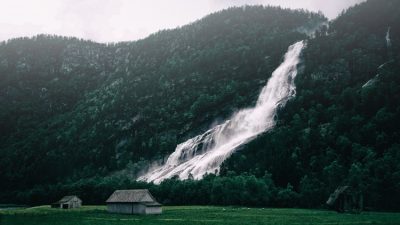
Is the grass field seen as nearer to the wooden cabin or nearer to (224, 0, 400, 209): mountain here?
the wooden cabin

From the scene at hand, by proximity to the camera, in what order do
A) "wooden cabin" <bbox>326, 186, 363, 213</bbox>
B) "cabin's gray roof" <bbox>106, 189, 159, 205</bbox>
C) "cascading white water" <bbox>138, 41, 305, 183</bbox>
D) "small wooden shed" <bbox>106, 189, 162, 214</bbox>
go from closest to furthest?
1. "wooden cabin" <bbox>326, 186, 363, 213</bbox>
2. "small wooden shed" <bbox>106, 189, 162, 214</bbox>
3. "cabin's gray roof" <bbox>106, 189, 159, 205</bbox>
4. "cascading white water" <bbox>138, 41, 305, 183</bbox>

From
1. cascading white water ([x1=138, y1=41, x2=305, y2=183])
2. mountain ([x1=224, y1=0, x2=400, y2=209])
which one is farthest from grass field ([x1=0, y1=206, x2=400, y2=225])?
cascading white water ([x1=138, y1=41, x2=305, y2=183])

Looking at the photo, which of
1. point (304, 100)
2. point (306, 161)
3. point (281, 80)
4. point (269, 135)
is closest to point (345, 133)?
point (306, 161)

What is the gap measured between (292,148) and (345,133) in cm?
1454

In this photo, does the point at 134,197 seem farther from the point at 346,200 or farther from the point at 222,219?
the point at 346,200

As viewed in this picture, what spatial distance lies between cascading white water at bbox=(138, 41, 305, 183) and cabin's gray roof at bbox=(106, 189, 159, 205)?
169 ft

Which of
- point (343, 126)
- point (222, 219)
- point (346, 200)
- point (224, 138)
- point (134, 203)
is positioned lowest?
point (222, 219)

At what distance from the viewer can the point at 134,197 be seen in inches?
3595

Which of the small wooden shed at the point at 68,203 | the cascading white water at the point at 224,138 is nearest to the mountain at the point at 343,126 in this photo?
the cascading white water at the point at 224,138

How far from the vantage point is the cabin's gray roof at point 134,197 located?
89688mm

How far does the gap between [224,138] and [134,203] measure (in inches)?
3350

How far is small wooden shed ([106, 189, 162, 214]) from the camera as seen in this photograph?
88.6 metres

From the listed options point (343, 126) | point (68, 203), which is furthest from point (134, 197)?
point (343, 126)

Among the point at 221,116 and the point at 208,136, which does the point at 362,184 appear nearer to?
the point at 208,136
